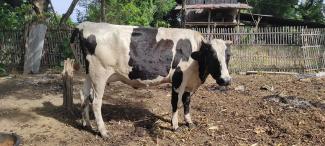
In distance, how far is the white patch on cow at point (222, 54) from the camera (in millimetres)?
6258

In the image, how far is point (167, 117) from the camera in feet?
25.2

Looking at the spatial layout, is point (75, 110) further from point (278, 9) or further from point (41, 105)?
point (278, 9)

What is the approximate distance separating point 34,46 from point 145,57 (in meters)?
8.38

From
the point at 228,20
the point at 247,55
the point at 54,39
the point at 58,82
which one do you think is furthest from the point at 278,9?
the point at 58,82

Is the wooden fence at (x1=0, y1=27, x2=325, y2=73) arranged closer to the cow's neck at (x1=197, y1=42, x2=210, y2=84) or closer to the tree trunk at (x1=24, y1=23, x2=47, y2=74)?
the tree trunk at (x1=24, y1=23, x2=47, y2=74)

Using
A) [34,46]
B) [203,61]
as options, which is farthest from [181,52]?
[34,46]

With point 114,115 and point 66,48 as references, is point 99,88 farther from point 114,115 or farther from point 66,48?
point 66,48

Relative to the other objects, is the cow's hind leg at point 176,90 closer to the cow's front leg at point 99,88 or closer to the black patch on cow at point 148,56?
the black patch on cow at point 148,56

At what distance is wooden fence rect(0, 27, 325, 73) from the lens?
1550 cm

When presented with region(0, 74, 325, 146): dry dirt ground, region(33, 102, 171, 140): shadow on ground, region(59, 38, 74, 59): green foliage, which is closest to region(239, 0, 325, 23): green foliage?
region(59, 38, 74, 59): green foliage

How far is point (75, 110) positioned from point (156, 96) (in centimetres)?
195

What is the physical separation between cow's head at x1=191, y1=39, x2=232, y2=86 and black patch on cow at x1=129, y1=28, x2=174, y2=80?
17.4 inches

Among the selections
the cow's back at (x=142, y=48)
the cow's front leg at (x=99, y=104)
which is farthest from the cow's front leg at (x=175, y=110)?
the cow's front leg at (x=99, y=104)

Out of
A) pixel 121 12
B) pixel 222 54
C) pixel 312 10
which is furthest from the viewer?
pixel 312 10
